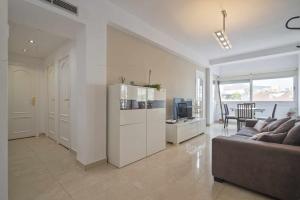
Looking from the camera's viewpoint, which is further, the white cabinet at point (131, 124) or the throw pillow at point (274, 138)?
the white cabinet at point (131, 124)

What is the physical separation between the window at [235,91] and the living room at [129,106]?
6.00 feet

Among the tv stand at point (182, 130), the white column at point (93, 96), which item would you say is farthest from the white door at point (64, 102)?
the tv stand at point (182, 130)

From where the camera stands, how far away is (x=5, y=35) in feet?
4.66

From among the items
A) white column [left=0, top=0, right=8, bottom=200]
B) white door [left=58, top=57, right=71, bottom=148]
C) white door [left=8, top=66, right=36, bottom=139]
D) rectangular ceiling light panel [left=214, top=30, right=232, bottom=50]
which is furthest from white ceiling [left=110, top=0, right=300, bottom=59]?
white door [left=8, top=66, right=36, bottom=139]

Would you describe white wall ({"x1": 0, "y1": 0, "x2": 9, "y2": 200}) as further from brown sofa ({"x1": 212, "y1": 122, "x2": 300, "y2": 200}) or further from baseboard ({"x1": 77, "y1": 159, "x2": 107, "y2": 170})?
brown sofa ({"x1": 212, "y1": 122, "x2": 300, "y2": 200})

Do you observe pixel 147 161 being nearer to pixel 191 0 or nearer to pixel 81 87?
pixel 81 87

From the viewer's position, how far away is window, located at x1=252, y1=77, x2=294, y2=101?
20.4ft

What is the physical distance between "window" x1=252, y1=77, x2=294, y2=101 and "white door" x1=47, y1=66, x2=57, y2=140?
7929 millimetres

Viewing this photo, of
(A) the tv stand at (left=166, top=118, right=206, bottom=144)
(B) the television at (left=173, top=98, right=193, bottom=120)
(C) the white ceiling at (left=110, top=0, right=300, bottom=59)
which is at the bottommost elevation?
(A) the tv stand at (left=166, top=118, right=206, bottom=144)

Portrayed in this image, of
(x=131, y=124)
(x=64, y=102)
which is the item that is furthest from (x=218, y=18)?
(x=64, y=102)

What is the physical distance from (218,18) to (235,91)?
17.0ft

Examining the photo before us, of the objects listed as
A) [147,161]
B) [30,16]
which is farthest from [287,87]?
[30,16]

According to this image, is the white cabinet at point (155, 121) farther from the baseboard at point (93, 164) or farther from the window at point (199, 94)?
the window at point (199, 94)

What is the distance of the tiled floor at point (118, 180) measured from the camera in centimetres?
192
